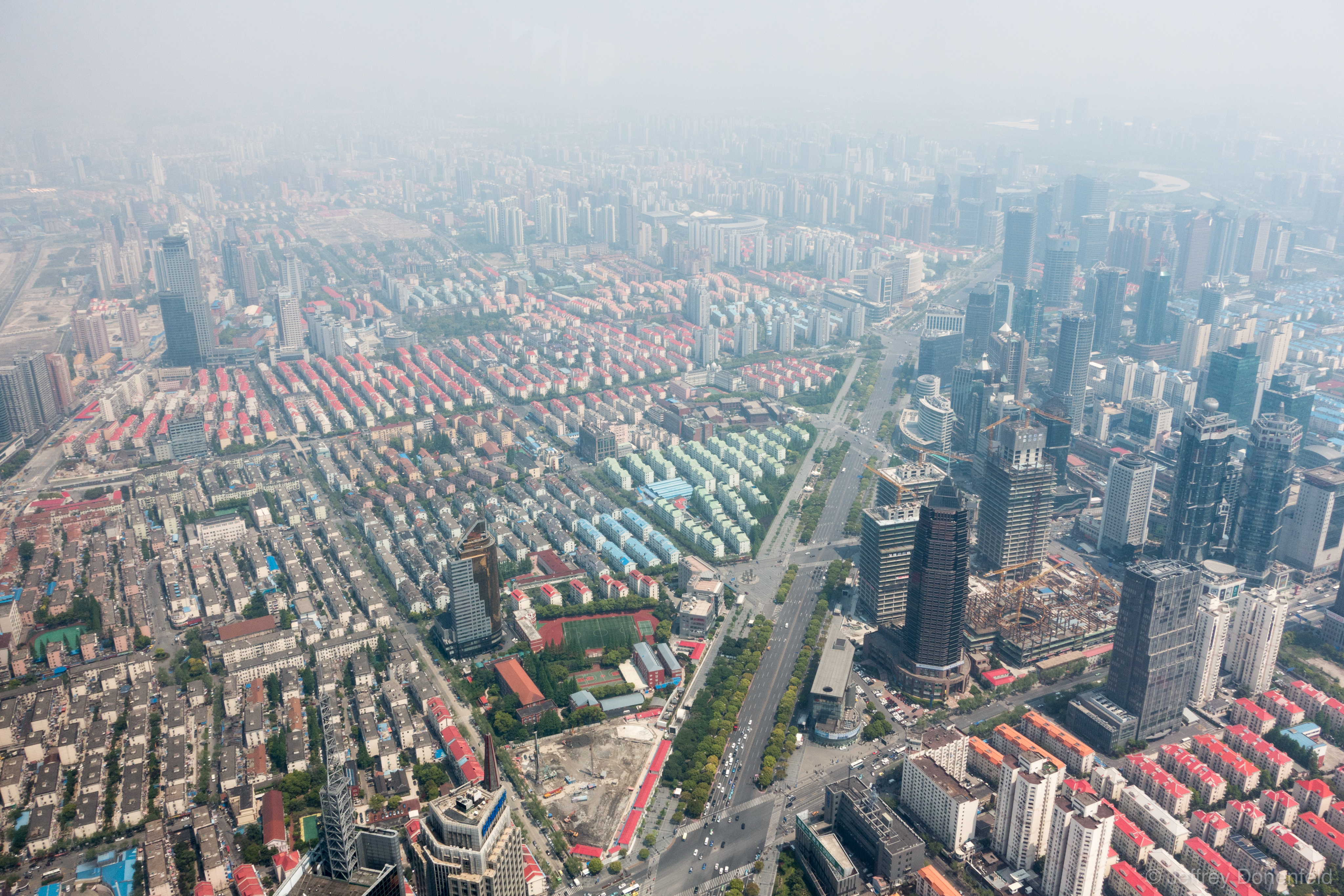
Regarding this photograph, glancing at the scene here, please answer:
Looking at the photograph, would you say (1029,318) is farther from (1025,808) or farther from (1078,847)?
(1078,847)

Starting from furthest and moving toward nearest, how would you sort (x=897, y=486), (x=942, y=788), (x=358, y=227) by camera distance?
(x=358, y=227) → (x=897, y=486) → (x=942, y=788)

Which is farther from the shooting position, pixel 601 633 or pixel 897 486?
pixel 897 486

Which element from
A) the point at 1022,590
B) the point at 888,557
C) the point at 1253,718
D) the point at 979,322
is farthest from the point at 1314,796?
the point at 979,322

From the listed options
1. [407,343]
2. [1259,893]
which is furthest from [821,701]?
[407,343]

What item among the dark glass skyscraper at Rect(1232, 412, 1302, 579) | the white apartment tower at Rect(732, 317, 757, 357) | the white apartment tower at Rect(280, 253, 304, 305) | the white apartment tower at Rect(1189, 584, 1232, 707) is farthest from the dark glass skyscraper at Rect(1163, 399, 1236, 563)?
the white apartment tower at Rect(280, 253, 304, 305)

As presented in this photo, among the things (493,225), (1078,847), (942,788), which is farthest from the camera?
(493,225)

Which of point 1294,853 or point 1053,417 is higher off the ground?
point 1053,417

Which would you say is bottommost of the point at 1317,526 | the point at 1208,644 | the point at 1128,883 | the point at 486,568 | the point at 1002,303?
the point at 1128,883
